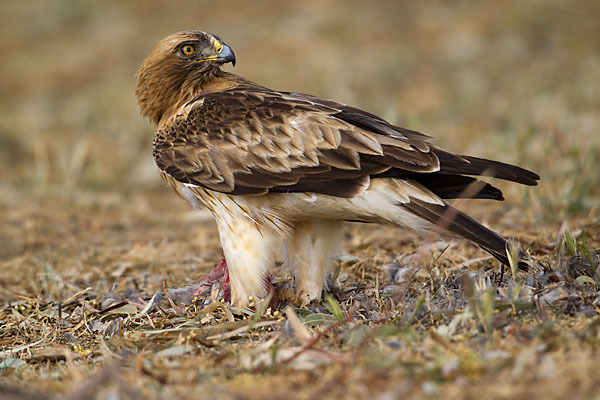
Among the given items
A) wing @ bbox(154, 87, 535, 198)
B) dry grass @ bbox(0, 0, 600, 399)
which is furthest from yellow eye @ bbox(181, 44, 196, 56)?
dry grass @ bbox(0, 0, 600, 399)

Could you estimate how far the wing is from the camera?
4203 mm

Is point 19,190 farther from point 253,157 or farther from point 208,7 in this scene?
point 208,7

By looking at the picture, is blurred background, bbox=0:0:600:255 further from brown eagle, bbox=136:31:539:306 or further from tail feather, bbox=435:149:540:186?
brown eagle, bbox=136:31:539:306

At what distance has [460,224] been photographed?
4.05 metres

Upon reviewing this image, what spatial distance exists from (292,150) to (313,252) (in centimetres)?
76

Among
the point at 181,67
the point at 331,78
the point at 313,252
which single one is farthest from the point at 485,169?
the point at 331,78

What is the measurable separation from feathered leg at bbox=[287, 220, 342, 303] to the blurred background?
2251 mm

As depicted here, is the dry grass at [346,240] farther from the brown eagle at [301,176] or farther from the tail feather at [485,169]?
the tail feather at [485,169]

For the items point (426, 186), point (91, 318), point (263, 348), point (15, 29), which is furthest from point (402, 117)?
point (15, 29)

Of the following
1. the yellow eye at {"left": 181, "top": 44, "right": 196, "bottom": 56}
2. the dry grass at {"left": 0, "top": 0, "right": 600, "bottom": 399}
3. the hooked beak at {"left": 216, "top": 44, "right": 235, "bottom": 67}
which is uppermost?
the yellow eye at {"left": 181, "top": 44, "right": 196, "bottom": 56}

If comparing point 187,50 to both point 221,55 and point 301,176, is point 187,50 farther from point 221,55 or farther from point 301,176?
point 301,176

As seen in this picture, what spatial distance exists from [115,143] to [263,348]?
27.2 ft

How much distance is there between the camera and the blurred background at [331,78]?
8523mm

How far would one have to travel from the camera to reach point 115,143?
11188 millimetres
